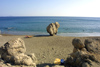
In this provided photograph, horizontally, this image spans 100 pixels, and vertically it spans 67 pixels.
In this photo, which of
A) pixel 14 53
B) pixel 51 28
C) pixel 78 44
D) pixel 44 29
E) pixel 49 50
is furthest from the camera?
pixel 44 29

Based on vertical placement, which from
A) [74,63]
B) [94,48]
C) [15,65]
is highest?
[94,48]

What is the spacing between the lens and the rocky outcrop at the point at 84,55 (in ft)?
18.6

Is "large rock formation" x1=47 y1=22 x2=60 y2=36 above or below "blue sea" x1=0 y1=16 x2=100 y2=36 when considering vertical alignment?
above

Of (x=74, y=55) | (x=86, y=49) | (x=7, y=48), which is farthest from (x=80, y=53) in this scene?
(x=7, y=48)

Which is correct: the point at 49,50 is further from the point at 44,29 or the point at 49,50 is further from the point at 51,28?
the point at 44,29

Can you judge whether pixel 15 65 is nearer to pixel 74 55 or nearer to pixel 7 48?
pixel 7 48

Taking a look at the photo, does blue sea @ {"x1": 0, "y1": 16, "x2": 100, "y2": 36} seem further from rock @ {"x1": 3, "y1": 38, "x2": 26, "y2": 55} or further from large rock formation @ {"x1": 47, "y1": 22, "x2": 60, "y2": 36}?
rock @ {"x1": 3, "y1": 38, "x2": 26, "y2": 55}

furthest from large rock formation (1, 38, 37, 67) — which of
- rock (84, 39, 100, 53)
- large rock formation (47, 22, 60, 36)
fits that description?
large rock formation (47, 22, 60, 36)

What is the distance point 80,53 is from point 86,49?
911 millimetres

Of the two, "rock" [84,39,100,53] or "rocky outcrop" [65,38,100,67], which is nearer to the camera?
"rocky outcrop" [65,38,100,67]

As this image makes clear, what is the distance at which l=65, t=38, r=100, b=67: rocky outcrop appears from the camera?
568cm

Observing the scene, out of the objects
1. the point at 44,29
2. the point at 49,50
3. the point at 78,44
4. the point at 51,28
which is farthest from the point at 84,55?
the point at 44,29

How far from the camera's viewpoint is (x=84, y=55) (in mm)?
5934

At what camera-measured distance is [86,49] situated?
6.77 metres
